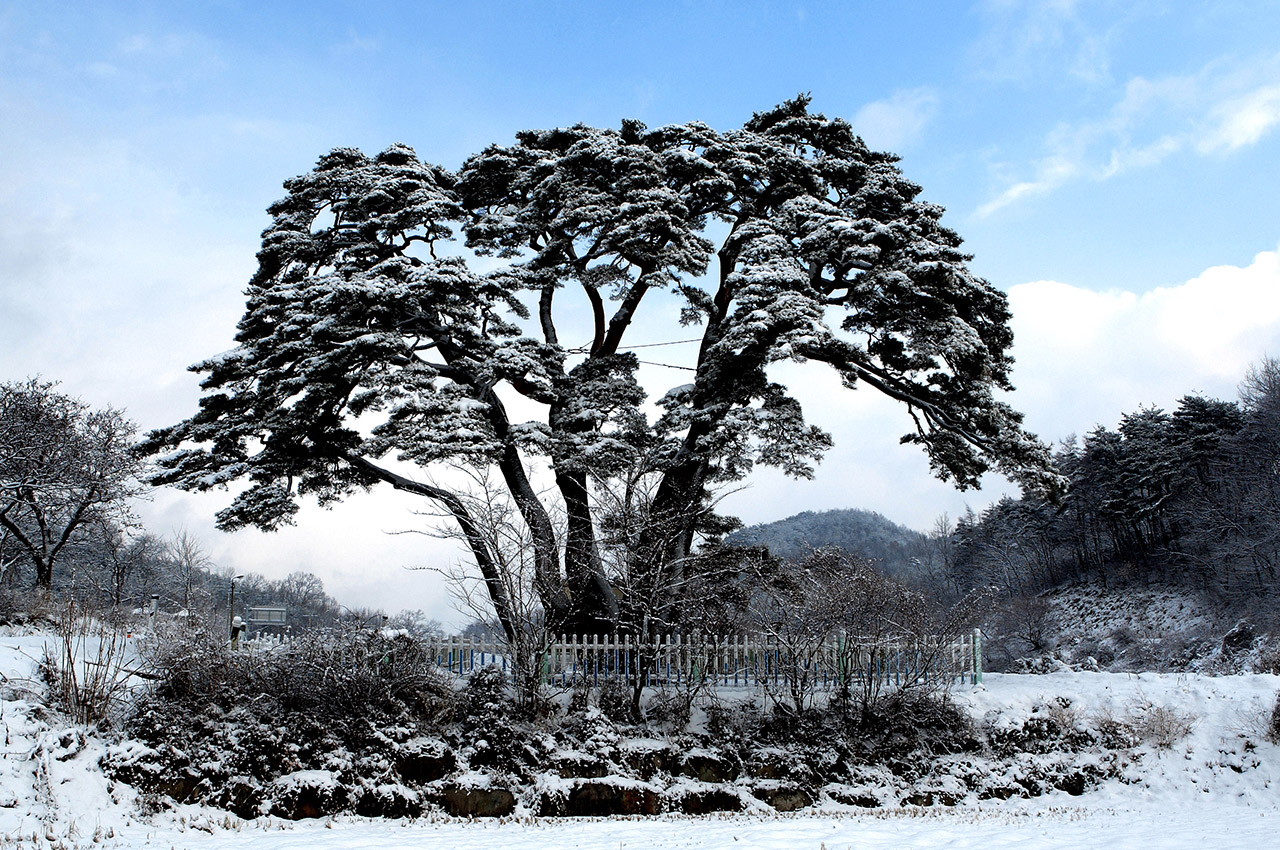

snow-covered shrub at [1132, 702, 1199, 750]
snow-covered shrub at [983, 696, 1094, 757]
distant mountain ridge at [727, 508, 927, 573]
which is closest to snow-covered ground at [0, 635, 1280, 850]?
snow-covered shrub at [1132, 702, 1199, 750]

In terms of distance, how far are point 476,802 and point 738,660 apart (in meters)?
5.33

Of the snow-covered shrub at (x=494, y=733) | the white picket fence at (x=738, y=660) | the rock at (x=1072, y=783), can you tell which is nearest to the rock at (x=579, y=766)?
the snow-covered shrub at (x=494, y=733)

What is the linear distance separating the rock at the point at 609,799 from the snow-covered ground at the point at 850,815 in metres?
0.65

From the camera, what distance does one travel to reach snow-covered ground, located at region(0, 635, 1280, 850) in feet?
28.8

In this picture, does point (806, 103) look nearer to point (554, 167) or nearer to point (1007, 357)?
point (554, 167)

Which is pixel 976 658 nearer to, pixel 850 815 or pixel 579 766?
pixel 850 815

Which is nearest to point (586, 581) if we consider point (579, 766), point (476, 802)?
point (579, 766)

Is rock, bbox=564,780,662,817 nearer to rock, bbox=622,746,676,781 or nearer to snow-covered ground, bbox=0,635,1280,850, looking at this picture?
rock, bbox=622,746,676,781

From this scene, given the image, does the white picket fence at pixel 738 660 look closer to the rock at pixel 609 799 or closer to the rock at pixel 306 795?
the rock at pixel 609 799

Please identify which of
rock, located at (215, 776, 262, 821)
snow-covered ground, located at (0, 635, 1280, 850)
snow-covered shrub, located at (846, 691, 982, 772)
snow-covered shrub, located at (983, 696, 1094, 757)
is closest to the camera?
snow-covered ground, located at (0, 635, 1280, 850)

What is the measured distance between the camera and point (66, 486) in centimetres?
2139

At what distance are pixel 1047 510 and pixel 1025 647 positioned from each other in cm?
1393

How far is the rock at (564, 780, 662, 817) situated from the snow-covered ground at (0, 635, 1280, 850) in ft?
2.13

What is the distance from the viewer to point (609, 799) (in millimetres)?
11656
